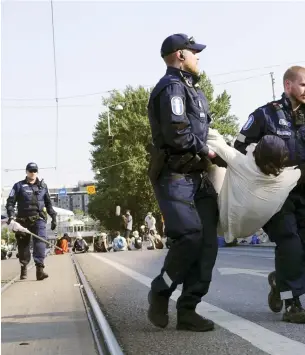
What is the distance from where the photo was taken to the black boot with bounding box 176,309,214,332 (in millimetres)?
4086

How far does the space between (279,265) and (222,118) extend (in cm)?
4938

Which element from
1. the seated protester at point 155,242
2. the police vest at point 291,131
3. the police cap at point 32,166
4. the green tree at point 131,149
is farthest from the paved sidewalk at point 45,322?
the green tree at point 131,149

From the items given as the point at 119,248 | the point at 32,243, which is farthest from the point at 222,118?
the point at 32,243

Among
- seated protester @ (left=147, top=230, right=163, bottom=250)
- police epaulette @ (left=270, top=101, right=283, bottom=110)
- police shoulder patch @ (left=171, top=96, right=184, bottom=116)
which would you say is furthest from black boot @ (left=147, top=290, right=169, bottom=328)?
seated protester @ (left=147, top=230, right=163, bottom=250)

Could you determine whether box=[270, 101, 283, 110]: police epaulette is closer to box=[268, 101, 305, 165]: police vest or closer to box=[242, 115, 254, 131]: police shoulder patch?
box=[268, 101, 305, 165]: police vest

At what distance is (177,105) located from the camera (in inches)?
158

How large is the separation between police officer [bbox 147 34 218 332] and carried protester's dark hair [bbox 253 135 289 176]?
1.04 feet

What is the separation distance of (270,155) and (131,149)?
157ft

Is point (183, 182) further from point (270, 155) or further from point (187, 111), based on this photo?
point (270, 155)

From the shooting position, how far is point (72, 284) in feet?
28.0

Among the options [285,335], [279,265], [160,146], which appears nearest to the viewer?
[285,335]

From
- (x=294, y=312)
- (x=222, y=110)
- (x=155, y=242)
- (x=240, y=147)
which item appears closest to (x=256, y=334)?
(x=294, y=312)

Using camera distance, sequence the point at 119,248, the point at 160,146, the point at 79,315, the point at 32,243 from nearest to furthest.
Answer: the point at 160,146, the point at 79,315, the point at 32,243, the point at 119,248

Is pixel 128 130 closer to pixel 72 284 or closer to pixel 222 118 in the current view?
pixel 222 118
